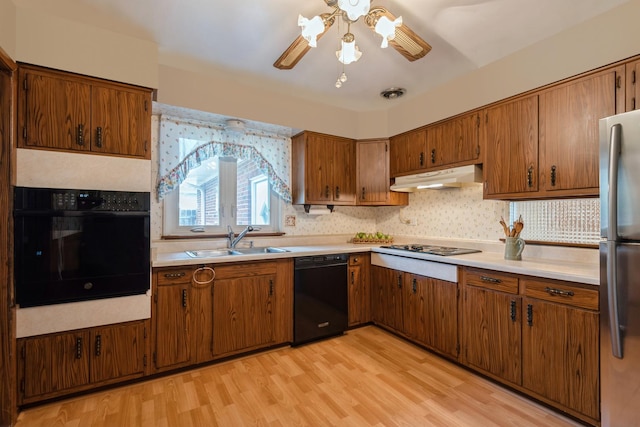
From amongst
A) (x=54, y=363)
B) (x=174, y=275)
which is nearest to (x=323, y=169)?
(x=174, y=275)

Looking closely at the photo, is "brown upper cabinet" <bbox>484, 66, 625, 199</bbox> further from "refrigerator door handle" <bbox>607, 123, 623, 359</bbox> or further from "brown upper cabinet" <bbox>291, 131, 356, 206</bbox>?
"brown upper cabinet" <bbox>291, 131, 356, 206</bbox>

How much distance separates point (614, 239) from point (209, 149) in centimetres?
301

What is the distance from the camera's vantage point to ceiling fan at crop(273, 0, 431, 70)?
4.71 ft

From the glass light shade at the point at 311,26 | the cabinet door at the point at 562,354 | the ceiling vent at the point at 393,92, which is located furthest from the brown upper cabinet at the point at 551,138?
the glass light shade at the point at 311,26

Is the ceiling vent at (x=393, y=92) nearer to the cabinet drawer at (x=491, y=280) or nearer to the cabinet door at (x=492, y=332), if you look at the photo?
the cabinet drawer at (x=491, y=280)

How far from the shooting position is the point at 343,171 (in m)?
3.46

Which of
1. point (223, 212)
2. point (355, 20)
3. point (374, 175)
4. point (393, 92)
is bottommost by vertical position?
point (223, 212)

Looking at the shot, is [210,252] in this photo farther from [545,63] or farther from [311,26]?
[545,63]

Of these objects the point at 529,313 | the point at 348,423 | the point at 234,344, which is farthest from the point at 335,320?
the point at 529,313

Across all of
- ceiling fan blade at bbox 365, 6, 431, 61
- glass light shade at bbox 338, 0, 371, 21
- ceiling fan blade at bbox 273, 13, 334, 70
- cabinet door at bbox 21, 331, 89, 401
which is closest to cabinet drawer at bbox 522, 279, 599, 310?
ceiling fan blade at bbox 365, 6, 431, 61

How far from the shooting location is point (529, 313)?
1918mm

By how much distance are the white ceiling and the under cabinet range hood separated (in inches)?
34.4

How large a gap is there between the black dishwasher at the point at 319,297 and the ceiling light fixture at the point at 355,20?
177 centimetres

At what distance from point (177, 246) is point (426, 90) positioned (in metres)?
2.91
